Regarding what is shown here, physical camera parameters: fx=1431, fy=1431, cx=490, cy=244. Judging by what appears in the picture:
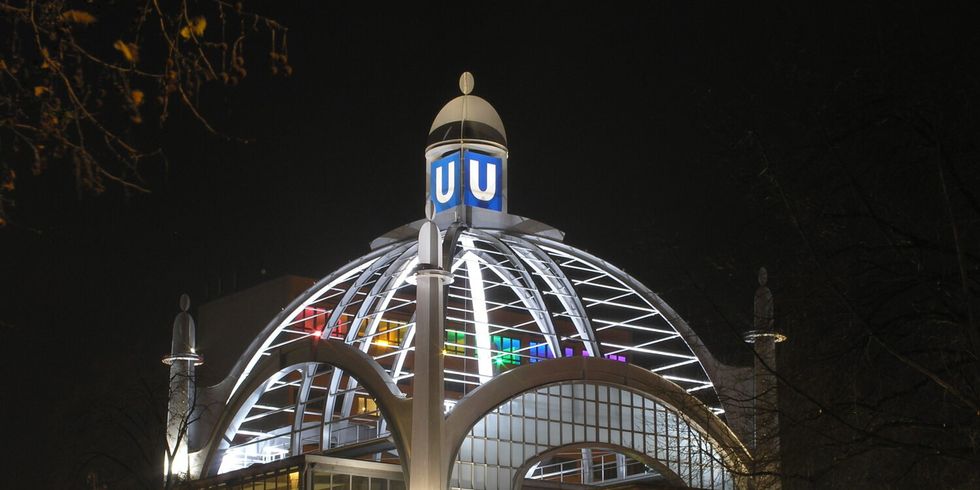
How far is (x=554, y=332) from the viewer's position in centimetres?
4481

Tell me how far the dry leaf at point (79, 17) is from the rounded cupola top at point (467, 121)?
3814 centimetres

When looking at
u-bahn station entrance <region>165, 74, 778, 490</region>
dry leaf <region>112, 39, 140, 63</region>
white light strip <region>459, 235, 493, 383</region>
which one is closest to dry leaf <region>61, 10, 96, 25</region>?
dry leaf <region>112, 39, 140, 63</region>

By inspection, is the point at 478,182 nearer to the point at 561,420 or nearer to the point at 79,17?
the point at 561,420

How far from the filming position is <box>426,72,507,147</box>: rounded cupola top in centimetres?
4725

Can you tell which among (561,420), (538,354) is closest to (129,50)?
(561,420)

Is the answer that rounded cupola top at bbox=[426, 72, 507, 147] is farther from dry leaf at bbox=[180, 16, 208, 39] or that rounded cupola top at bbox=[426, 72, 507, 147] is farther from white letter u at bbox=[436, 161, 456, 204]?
dry leaf at bbox=[180, 16, 208, 39]

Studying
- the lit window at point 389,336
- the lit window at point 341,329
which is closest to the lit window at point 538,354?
the lit window at point 341,329

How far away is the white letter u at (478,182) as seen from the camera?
46406 millimetres

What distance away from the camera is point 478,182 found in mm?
46594

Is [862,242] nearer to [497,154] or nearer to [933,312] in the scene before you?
[933,312]

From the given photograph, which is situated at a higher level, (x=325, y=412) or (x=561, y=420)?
(x=325, y=412)

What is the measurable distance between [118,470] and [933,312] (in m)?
45.5

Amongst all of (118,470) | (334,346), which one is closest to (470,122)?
(334,346)

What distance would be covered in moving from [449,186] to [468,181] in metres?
0.82
